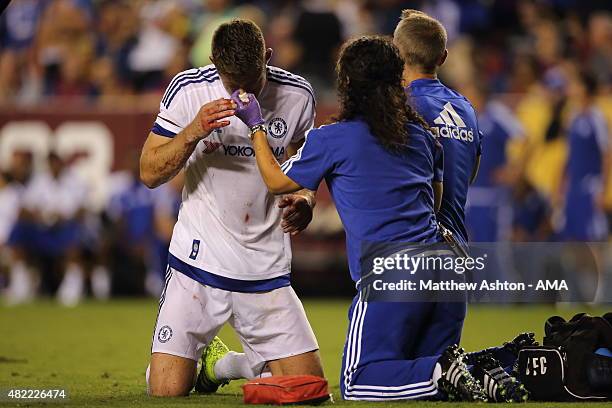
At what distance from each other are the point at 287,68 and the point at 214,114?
10.0 meters

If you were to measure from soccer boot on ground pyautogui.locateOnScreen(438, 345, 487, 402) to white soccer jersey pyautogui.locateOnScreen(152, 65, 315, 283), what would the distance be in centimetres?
133

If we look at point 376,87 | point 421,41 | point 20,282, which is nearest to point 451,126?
point 421,41

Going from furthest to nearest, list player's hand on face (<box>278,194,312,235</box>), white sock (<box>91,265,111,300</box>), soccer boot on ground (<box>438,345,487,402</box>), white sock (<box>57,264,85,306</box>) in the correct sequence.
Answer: white sock (<box>91,265,111,300</box>) → white sock (<box>57,264,85,306</box>) → player's hand on face (<box>278,194,312,235</box>) → soccer boot on ground (<box>438,345,487,402</box>)

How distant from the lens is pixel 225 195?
6.56 meters

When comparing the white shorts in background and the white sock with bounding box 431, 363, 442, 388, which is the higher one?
the white shorts in background

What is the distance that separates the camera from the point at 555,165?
1409 cm

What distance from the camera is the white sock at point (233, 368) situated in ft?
21.6

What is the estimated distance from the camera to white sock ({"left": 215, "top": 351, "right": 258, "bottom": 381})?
659 cm

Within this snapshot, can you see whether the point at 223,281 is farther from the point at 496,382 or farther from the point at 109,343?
the point at 109,343

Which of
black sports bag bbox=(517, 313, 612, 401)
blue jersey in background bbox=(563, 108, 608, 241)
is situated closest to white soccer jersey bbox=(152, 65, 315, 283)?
black sports bag bbox=(517, 313, 612, 401)

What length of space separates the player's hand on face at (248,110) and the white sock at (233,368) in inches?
54.4

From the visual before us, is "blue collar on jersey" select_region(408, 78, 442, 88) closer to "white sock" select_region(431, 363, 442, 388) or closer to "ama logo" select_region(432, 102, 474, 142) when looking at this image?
"ama logo" select_region(432, 102, 474, 142)

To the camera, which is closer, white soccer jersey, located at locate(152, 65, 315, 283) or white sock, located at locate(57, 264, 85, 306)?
white soccer jersey, located at locate(152, 65, 315, 283)

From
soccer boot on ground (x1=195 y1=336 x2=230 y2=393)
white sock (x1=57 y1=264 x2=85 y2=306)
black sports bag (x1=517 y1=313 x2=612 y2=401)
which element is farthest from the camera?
white sock (x1=57 y1=264 x2=85 y2=306)
